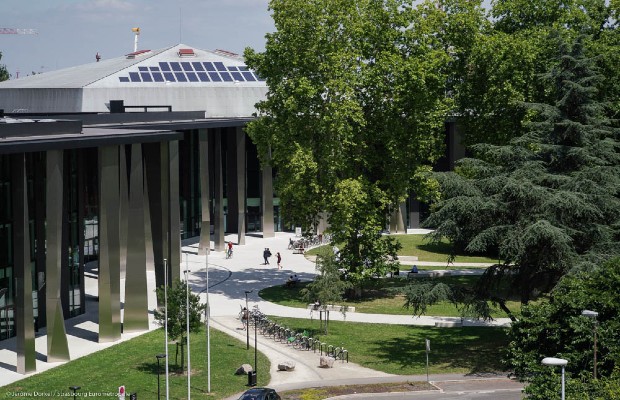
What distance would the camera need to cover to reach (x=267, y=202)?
94500mm

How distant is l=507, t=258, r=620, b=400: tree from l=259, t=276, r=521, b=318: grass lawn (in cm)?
1841

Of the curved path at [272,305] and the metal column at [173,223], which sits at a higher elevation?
the metal column at [173,223]

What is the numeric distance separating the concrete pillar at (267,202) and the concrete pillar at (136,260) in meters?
36.7

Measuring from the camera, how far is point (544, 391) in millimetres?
37625

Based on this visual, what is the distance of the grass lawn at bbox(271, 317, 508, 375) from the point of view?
50906 millimetres

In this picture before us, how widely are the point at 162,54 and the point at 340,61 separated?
42.2 metres

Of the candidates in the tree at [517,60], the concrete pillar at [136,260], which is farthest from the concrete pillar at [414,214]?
the concrete pillar at [136,260]

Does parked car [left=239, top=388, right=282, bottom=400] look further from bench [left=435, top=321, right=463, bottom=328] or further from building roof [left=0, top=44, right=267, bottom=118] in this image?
building roof [left=0, top=44, right=267, bottom=118]

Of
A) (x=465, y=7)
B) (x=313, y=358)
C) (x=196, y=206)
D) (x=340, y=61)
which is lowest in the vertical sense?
(x=313, y=358)

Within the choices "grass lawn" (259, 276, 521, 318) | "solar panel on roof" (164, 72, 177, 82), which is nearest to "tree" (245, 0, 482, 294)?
"grass lawn" (259, 276, 521, 318)

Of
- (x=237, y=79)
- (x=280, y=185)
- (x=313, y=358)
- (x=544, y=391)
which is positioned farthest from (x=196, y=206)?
(x=544, y=391)

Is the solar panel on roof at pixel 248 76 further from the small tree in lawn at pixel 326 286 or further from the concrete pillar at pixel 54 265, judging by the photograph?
the concrete pillar at pixel 54 265

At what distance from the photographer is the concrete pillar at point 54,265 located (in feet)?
Result: 163

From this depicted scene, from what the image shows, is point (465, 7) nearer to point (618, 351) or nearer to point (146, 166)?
point (146, 166)
